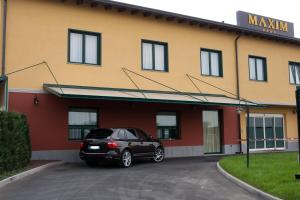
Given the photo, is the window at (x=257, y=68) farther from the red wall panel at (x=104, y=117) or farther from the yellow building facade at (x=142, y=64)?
the red wall panel at (x=104, y=117)

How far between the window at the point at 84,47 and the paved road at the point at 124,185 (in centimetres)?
601

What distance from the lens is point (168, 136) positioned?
74.2 ft

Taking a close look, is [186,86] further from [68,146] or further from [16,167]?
[16,167]

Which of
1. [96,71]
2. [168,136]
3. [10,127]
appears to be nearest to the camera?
[10,127]

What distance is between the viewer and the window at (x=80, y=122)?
19.5 metres

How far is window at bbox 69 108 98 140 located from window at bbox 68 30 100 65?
7.77 ft

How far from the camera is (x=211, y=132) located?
80.4ft

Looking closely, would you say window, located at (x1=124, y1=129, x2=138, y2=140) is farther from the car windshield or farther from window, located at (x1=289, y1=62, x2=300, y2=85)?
window, located at (x1=289, y1=62, x2=300, y2=85)

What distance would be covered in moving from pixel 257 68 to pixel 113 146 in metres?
14.3

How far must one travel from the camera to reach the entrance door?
24172 mm

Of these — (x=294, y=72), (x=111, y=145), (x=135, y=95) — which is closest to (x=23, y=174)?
(x=111, y=145)

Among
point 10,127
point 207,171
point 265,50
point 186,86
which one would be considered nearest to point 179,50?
point 186,86

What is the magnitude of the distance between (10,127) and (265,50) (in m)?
18.8

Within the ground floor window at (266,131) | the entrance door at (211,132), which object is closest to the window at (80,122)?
the entrance door at (211,132)
